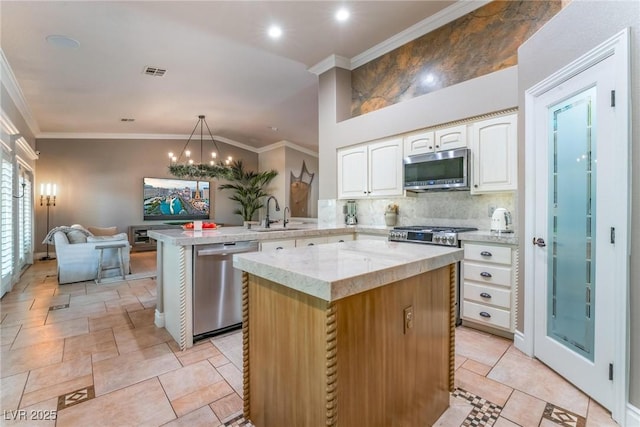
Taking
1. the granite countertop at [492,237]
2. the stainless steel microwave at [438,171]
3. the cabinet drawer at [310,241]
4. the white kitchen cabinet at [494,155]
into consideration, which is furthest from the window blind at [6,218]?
the white kitchen cabinet at [494,155]

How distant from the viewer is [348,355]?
1.17 metres

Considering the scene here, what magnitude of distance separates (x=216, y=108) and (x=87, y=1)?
3.30m

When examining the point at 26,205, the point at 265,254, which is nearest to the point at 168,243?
the point at 265,254

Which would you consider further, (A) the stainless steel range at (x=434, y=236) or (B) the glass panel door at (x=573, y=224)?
(A) the stainless steel range at (x=434, y=236)

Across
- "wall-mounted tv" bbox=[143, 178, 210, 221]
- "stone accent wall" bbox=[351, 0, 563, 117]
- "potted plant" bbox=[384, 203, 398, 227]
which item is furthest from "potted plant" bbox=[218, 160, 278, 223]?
"potted plant" bbox=[384, 203, 398, 227]

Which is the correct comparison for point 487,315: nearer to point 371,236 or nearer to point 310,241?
point 371,236

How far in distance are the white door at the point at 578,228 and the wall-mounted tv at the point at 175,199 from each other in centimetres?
858

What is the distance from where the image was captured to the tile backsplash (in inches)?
131

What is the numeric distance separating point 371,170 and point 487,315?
2183 millimetres

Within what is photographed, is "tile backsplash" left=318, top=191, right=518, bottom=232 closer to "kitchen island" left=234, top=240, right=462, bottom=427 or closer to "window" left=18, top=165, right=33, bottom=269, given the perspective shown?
"kitchen island" left=234, top=240, right=462, bottom=427

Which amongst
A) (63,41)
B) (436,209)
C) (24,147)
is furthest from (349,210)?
(24,147)

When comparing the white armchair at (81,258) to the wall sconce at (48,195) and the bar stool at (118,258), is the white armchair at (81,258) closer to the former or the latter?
the bar stool at (118,258)

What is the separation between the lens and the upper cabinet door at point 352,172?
13.9ft

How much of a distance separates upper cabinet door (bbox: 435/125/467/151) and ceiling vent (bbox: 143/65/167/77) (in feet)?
13.0
